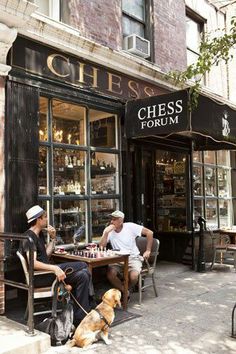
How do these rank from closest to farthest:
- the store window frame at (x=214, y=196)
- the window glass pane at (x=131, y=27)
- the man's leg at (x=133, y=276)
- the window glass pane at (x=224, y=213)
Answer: the man's leg at (x=133, y=276) → the window glass pane at (x=131, y=27) → the store window frame at (x=214, y=196) → the window glass pane at (x=224, y=213)

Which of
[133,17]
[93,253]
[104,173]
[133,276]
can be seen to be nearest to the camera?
[93,253]

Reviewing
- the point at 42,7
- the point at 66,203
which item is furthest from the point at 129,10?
the point at 66,203

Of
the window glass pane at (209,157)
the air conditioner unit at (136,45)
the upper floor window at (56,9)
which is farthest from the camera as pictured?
the window glass pane at (209,157)

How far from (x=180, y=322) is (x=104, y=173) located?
3144 millimetres

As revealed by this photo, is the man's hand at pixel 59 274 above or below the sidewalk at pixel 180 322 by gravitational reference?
above

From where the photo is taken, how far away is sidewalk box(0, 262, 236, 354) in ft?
14.4

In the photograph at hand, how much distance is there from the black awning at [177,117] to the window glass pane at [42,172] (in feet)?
6.03

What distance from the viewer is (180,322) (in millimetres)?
5266

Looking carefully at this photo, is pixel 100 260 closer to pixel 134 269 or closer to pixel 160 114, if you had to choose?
pixel 134 269

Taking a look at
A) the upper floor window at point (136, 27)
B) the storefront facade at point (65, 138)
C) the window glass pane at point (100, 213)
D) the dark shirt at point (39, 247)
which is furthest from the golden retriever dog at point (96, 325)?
the upper floor window at point (136, 27)

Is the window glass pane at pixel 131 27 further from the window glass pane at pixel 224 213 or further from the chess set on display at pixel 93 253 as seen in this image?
the window glass pane at pixel 224 213

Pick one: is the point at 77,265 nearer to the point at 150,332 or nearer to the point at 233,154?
the point at 150,332

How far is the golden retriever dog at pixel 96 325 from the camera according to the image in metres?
4.32

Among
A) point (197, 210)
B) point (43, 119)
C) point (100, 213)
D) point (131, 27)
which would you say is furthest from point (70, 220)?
point (131, 27)
